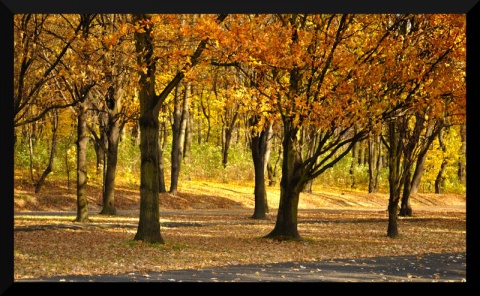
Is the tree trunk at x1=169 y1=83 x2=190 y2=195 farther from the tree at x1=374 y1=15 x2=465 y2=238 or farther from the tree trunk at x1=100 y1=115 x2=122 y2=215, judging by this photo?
the tree at x1=374 y1=15 x2=465 y2=238

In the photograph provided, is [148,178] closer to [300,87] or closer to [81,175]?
[300,87]

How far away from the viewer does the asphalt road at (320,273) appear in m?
13.2

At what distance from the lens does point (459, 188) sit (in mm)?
57375

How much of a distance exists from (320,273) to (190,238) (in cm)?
843

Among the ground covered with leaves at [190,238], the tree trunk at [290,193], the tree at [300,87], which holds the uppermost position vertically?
the tree at [300,87]

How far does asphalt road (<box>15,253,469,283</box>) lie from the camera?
13.2 m

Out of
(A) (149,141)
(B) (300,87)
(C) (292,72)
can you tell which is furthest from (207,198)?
(A) (149,141)

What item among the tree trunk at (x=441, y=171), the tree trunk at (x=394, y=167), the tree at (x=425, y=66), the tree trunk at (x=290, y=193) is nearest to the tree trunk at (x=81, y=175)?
the tree trunk at (x=290, y=193)

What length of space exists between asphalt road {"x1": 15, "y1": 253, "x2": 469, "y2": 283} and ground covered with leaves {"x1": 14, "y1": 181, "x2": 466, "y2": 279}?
2.88ft

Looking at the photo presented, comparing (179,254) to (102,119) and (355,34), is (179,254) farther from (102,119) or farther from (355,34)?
(102,119)

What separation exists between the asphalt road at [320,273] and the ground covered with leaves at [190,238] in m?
0.88

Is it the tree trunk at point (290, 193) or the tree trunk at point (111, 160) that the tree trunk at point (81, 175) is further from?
the tree trunk at point (290, 193)

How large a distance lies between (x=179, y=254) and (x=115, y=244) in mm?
2318
